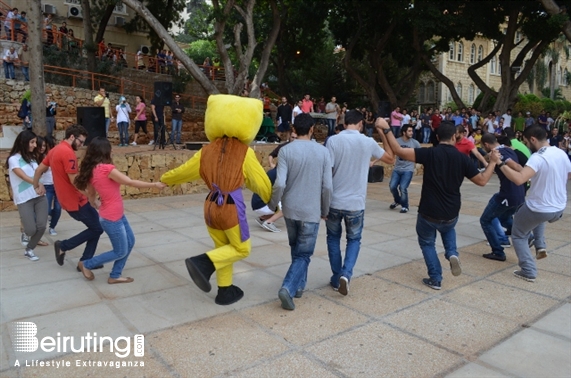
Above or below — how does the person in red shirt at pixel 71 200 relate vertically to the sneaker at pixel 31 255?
above

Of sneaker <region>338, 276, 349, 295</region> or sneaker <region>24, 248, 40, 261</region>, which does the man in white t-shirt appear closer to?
sneaker <region>338, 276, 349, 295</region>

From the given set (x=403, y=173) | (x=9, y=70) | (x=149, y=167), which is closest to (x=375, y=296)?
(x=403, y=173)

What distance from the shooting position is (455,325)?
3.90m

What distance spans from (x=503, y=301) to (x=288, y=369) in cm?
249

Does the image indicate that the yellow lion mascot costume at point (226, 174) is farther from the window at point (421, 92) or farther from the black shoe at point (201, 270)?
the window at point (421, 92)

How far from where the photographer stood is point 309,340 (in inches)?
140

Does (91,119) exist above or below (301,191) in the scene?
above

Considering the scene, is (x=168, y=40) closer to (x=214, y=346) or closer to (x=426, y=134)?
(x=426, y=134)

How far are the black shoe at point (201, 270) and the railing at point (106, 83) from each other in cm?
1626

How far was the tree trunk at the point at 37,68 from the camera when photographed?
9.50 m

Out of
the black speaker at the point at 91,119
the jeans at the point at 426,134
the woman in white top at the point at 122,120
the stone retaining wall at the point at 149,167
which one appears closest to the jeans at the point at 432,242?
the stone retaining wall at the point at 149,167

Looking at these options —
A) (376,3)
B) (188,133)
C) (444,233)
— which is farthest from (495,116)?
(444,233)

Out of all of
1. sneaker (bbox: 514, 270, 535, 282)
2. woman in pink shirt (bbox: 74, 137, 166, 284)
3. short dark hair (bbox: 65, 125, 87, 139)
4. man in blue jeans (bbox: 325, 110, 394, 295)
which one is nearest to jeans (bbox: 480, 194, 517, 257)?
sneaker (bbox: 514, 270, 535, 282)

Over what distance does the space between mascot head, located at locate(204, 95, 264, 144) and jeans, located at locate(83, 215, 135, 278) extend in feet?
4.66
